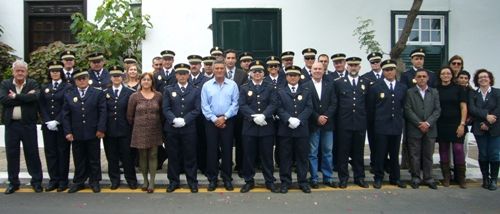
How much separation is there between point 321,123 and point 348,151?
693mm

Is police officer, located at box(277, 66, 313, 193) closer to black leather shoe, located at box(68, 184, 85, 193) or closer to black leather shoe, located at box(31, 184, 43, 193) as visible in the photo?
black leather shoe, located at box(68, 184, 85, 193)

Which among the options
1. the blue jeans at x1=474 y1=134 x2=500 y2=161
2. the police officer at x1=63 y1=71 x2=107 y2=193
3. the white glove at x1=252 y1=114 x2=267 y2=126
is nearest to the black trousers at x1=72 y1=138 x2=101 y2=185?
the police officer at x1=63 y1=71 x2=107 y2=193

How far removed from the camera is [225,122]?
24.8ft

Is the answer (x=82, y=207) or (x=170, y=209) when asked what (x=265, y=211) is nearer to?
(x=170, y=209)

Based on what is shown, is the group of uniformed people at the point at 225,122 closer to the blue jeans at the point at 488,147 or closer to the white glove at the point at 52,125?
the white glove at the point at 52,125

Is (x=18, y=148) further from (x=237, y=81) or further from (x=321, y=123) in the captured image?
(x=321, y=123)

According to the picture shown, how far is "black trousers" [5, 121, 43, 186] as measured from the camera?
752 centimetres

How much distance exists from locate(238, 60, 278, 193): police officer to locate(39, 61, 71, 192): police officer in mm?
2731

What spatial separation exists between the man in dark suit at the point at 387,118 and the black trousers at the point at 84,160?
4.28 metres

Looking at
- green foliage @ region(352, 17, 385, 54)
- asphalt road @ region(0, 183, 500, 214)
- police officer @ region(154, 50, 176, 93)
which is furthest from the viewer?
green foliage @ region(352, 17, 385, 54)

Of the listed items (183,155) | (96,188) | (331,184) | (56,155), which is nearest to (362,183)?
(331,184)

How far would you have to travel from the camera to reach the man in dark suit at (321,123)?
25.1 ft

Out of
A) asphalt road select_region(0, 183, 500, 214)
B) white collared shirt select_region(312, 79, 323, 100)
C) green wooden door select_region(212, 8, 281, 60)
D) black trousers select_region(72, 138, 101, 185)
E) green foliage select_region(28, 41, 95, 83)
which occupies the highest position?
green wooden door select_region(212, 8, 281, 60)

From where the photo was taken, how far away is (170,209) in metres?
6.53
